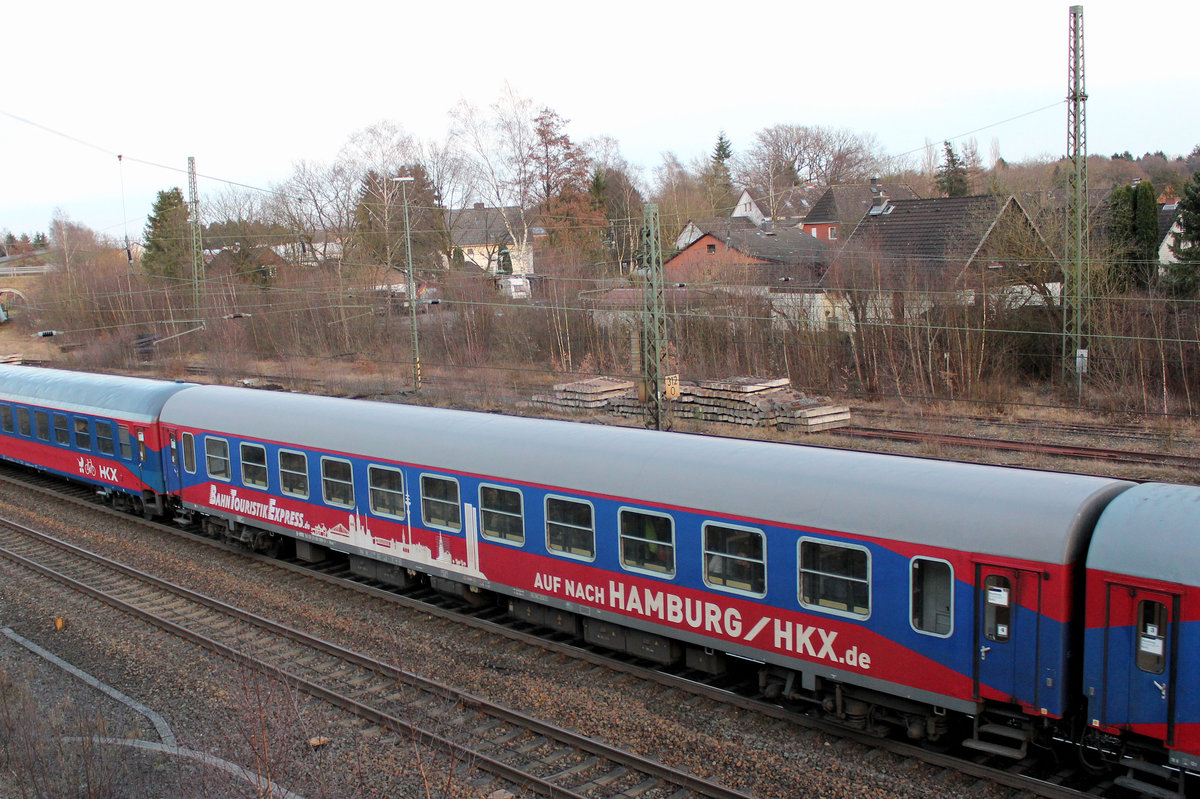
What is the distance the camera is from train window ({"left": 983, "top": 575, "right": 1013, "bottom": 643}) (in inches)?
291

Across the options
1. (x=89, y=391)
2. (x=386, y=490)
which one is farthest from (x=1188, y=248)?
(x=89, y=391)

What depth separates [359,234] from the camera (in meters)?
55.0

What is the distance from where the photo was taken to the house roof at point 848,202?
61812 mm

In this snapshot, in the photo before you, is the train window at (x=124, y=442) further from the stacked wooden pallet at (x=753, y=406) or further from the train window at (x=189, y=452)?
the stacked wooden pallet at (x=753, y=406)

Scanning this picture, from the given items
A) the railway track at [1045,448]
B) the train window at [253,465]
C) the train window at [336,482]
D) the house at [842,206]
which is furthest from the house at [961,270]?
A: the house at [842,206]

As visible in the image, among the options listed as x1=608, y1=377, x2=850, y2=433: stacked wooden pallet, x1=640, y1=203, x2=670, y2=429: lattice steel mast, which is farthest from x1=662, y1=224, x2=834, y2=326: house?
x1=608, y1=377, x2=850, y2=433: stacked wooden pallet

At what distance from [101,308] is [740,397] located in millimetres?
46020

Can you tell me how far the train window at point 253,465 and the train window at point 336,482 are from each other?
5.55ft

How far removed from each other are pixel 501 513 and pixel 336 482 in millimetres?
3658

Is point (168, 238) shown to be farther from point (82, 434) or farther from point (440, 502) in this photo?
point (440, 502)

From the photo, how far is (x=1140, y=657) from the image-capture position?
22.3 feet

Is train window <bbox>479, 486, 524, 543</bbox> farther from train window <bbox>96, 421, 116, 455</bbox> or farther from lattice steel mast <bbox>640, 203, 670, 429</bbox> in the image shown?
train window <bbox>96, 421, 116, 455</bbox>

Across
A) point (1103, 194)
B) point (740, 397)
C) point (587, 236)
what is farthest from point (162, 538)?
point (587, 236)

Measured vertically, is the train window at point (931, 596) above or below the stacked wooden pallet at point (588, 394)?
above
